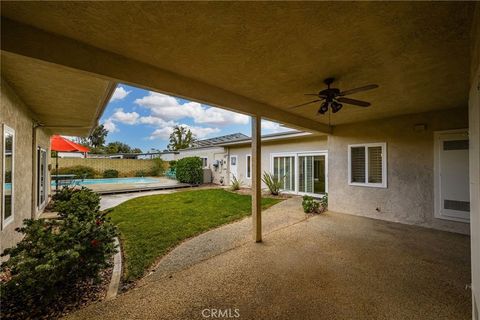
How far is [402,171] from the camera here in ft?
18.6

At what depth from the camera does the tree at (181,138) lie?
27.5m

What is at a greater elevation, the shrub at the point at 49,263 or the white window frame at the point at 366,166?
the white window frame at the point at 366,166

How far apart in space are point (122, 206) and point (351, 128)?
8.82m

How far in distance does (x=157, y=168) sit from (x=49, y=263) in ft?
63.8

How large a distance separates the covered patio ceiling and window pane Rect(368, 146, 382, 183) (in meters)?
2.90

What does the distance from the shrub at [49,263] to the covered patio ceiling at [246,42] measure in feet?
6.91

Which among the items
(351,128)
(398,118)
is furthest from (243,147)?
(398,118)

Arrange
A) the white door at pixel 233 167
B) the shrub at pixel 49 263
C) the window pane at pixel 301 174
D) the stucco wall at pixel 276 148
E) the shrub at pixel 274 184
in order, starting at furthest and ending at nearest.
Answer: the white door at pixel 233 167 < the shrub at pixel 274 184 < the window pane at pixel 301 174 < the stucco wall at pixel 276 148 < the shrub at pixel 49 263

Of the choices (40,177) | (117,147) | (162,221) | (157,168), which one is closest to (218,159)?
(157,168)

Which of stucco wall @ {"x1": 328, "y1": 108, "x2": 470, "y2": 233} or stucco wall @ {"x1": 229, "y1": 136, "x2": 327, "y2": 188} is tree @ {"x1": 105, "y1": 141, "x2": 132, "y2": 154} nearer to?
stucco wall @ {"x1": 229, "y1": 136, "x2": 327, "y2": 188}

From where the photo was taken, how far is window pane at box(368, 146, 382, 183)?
241 inches

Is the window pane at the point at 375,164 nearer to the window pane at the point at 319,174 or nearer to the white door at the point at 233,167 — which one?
the window pane at the point at 319,174

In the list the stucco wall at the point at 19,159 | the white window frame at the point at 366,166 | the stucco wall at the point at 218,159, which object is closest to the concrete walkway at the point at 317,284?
the white window frame at the point at 366,166

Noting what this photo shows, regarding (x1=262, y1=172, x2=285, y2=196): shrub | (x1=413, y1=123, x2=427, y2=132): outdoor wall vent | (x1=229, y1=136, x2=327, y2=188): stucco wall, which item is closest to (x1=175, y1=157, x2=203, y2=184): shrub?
(x1=229, y1=136, x2=327, y2=188): stucco wall
